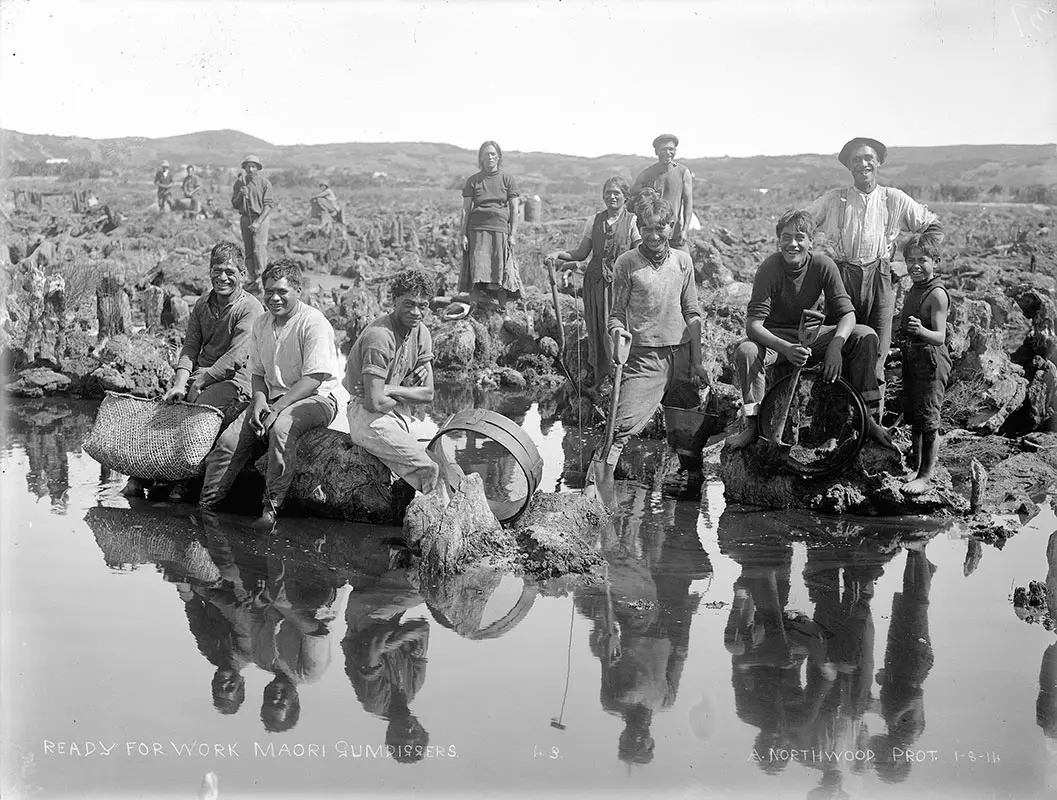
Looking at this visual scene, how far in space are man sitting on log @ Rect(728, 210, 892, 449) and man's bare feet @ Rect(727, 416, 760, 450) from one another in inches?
0.7

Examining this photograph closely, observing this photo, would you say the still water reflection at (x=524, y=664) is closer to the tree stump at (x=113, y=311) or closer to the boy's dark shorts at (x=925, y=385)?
the boy's dark shorts at (x=925, y=385)

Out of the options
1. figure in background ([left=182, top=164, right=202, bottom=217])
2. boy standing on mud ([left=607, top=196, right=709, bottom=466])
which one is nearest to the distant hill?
figure in background ([left=182, top=164, right=202, bottom=217])

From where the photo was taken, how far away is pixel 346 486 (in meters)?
6.99

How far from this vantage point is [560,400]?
11.0 m

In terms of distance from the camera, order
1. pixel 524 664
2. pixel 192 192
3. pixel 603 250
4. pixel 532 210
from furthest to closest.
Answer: pixel 192 192 → pixel 532 210 → pixel 603 250 → pixel 524 664

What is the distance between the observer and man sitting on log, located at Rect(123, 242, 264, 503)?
24.4 feet

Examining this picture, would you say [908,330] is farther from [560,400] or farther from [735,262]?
[735,262]

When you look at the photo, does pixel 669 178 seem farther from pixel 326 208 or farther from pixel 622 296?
pixel 326 208

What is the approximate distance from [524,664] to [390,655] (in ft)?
1.97

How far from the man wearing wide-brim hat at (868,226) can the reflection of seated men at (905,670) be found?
5.83ft

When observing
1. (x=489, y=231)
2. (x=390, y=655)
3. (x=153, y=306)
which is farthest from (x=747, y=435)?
(x=153, y=306)

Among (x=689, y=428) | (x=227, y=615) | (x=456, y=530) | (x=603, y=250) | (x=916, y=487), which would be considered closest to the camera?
(x=227, y=615)

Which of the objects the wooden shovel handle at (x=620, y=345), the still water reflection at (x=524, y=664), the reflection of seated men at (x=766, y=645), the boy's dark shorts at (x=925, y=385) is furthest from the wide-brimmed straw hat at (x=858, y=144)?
the reflection of seated men at (x=766, y=645)

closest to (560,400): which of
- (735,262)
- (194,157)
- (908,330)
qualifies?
(908,330)
